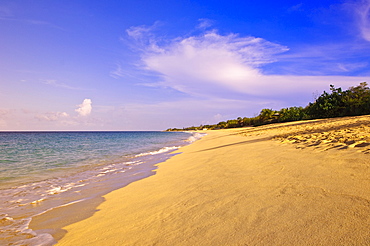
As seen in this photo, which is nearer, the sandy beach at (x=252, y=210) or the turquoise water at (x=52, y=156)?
the sandy beach at (x=252, y=210)

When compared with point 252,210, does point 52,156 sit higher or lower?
lower

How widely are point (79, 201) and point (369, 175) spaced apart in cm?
579

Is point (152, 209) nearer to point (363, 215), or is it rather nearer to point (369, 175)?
point (363, 215)

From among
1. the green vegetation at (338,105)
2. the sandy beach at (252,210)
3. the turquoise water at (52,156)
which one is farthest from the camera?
the green vegetation at (338,105)

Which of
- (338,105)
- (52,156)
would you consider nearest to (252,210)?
(52,156)

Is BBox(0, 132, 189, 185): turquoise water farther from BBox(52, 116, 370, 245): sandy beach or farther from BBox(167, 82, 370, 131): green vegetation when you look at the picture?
BBox(167, 82, 370, 131): green vegetation

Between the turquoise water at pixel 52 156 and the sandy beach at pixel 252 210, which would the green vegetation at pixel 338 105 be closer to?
the turquoise water at pixel 52 156

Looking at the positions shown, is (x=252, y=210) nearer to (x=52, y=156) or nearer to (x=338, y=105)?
(x=52, y=156)

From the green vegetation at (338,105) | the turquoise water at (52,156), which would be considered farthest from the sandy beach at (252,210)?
the green vegetation at (338,105)

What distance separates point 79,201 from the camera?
4992 millimetres

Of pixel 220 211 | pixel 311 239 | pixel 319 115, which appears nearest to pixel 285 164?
pixel 220 211

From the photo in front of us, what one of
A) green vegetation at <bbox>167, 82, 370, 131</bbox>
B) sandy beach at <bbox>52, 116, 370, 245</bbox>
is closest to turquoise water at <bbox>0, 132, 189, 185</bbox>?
sandy beach at <bbox>52, 116, 370, 245</bbox>

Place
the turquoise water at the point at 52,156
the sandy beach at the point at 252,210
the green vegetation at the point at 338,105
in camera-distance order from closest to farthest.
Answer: the sandy beach at the point at 252,210, the turquoise water at the point at 52,156, the green vegetation at the point at 338,105

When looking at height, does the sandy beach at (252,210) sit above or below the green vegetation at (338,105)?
below
